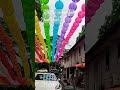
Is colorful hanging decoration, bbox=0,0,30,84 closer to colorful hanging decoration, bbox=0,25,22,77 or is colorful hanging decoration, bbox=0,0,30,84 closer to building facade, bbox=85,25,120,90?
colorful hanging decoration, bbox=0,25,22,77

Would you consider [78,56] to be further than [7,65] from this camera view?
Yes

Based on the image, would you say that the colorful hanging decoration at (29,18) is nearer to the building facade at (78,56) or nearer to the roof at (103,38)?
the roof at (103,38)

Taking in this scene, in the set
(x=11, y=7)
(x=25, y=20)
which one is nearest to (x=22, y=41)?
(x=25, y=20)

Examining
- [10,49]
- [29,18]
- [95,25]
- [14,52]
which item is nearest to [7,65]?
[14,52]

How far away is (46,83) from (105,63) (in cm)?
1003

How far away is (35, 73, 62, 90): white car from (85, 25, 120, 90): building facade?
16.1 feet

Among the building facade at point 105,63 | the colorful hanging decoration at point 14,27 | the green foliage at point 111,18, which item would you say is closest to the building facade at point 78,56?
the building facade at point 105,63

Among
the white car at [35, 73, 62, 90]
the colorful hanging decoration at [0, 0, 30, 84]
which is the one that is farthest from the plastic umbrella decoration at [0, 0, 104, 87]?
the white car at [35, 73, 62, 90]

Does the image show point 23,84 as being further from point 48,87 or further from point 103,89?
point 48,87

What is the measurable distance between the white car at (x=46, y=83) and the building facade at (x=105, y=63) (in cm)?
490

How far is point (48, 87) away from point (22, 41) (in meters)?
12.9

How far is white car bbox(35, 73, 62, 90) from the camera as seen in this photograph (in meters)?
23.4

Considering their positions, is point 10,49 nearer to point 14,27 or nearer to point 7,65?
point 7,65

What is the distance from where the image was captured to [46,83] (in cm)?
2502
